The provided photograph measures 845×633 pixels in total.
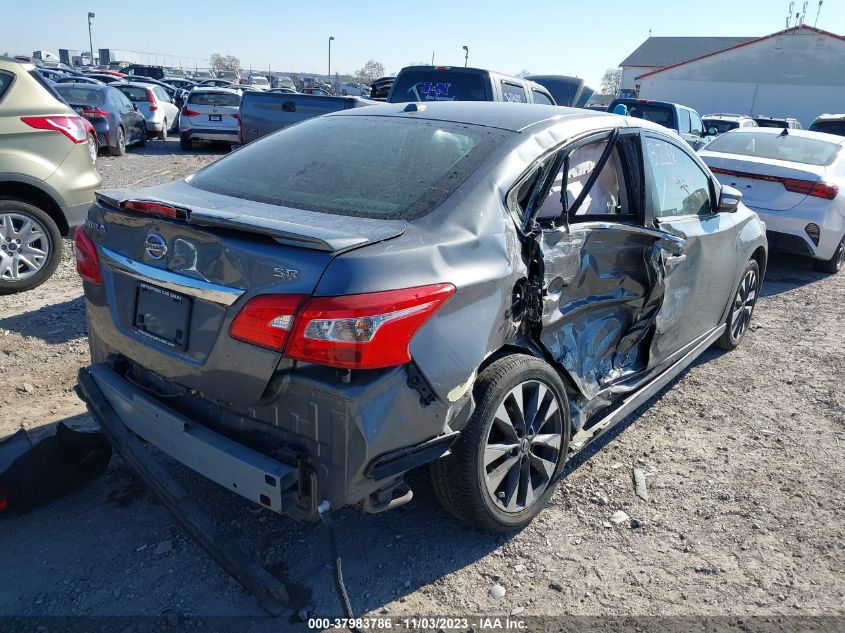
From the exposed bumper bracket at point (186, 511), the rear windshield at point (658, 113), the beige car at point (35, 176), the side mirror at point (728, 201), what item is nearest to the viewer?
the exposed bumper bracket at point (186, 511)

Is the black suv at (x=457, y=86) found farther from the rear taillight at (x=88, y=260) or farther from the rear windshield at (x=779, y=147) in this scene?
the rear taillight at (x=88, y=260)

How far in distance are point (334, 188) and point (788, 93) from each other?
156 feet

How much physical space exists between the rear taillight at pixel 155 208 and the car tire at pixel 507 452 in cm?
127

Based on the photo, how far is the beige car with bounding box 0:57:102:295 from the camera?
5.58m

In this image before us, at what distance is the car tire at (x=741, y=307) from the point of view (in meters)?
5.15

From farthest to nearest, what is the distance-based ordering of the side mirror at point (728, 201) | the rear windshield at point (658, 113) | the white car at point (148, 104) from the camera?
the white car at point (148, 104), the rear windshield at point (658, 113), the side mirror at point (728, 201)

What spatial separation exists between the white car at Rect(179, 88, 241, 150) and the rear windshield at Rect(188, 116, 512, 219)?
1401 cm

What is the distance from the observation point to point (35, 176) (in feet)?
18.6

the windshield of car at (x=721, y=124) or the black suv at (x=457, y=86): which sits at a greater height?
the black suv at (x=457, y=86)

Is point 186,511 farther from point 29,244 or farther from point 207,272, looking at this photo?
point 29,244

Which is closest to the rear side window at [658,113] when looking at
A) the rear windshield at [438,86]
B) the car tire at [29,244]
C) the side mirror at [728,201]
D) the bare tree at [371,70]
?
the rear windshield at [438,86]

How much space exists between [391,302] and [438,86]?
24.0ft

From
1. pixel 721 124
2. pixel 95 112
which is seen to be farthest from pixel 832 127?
pixel 95 112

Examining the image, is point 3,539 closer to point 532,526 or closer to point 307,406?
point 307,406
